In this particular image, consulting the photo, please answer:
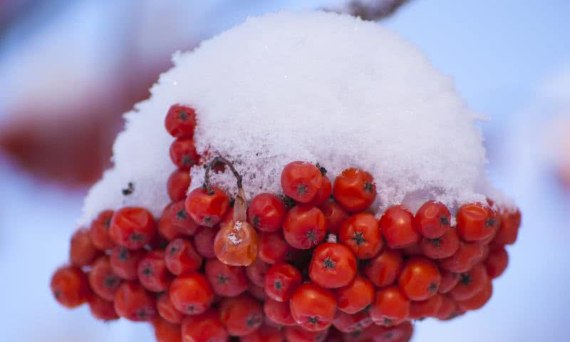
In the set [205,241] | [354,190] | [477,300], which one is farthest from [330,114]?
[477,300]

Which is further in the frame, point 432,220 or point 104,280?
point 104,280

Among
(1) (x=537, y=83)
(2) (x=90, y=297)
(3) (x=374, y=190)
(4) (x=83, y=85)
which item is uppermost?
(1) (x=537, y=83)

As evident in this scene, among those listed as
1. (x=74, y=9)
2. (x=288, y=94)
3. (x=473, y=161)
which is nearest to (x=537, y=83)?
(x=473, y=161)

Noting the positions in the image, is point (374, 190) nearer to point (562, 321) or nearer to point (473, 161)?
point (473, 161)

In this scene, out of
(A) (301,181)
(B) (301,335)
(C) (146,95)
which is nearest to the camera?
(A) (301,181)

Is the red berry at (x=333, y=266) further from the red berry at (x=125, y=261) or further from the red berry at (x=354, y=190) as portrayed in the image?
the red berry at (x=125, y=261)

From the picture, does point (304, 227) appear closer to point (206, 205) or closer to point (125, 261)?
point (206, 205)
